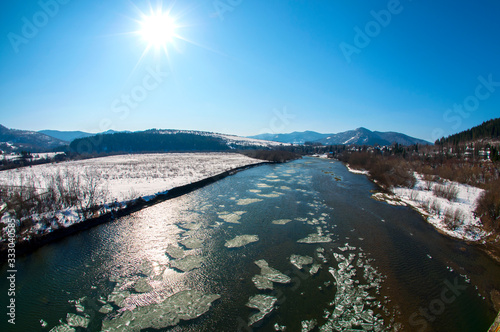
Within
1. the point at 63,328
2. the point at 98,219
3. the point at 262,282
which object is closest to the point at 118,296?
the point at 63,328

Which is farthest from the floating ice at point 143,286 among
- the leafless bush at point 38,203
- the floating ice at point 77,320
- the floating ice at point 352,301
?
the leafless bush at point 38,203

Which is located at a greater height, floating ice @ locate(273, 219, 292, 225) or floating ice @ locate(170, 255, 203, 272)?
floating ice @ locate(273, 219, 292, 225)

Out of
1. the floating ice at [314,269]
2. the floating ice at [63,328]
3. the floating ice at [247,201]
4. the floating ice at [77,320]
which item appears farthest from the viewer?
the floating ice at [247,201]

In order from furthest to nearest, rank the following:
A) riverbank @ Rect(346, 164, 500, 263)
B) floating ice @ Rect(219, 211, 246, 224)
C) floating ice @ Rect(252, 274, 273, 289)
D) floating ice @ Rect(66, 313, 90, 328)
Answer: floating ice @ Rect(219, 211, 246, 224) < riverbank @ Rect(346, 164, 500, 263) < floating ice @ Rect(252, 274, 273, 289) < floating ice @ Rect(66, 313, 90, 328)

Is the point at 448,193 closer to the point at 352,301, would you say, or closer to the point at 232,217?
the point at 352,301

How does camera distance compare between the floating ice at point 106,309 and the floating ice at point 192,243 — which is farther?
the floating ice at point 192,243

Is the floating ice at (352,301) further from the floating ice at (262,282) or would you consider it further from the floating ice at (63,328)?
the floating ice at (63,328)

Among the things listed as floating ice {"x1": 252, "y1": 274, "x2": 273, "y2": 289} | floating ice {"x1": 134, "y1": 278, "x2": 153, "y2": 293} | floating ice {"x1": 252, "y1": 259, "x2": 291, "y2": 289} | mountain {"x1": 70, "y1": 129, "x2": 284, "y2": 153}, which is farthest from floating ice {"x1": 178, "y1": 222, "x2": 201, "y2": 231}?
mountain {"x1": 70, "y1": 129, "x2": 284, "y2": 153}

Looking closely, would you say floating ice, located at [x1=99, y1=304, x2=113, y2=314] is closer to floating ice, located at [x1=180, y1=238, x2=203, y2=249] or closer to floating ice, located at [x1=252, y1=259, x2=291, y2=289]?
floating ice, located at [x1=180, y1=238, x2=203, y2=249]
